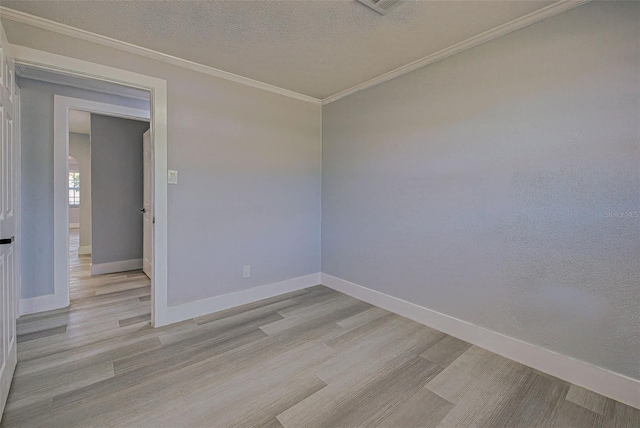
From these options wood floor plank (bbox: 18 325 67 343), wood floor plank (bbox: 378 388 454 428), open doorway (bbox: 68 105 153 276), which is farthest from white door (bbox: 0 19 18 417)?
open doorway (bbox: 68 105 153 276)

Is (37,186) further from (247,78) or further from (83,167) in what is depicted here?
(83,167)

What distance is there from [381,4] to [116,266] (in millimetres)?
4850

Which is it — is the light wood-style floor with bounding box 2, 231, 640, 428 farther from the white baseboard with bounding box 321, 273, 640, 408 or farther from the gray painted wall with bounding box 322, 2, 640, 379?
the gray painted wall with bounding box 322, 2, 640, 379

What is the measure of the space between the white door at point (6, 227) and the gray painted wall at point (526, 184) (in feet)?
9.06

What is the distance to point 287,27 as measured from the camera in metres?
2.04

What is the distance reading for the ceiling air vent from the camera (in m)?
1.75

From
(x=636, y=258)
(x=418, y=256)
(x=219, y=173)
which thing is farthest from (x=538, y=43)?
(x=219, y=173)

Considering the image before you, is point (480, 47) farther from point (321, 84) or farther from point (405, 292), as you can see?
point (405, 292)

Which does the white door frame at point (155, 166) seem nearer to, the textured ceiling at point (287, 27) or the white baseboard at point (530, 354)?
the textured ceiling at point (287, 27)

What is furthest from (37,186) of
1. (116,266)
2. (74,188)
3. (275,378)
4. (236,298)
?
(74,188)

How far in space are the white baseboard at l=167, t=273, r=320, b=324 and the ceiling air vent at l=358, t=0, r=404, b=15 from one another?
9.04ft

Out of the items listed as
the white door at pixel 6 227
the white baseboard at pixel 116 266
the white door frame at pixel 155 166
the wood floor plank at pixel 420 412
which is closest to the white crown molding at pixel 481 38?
the white door frame at pixel 155 166

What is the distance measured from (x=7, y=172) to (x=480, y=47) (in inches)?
129

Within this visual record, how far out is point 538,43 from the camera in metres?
1.90
